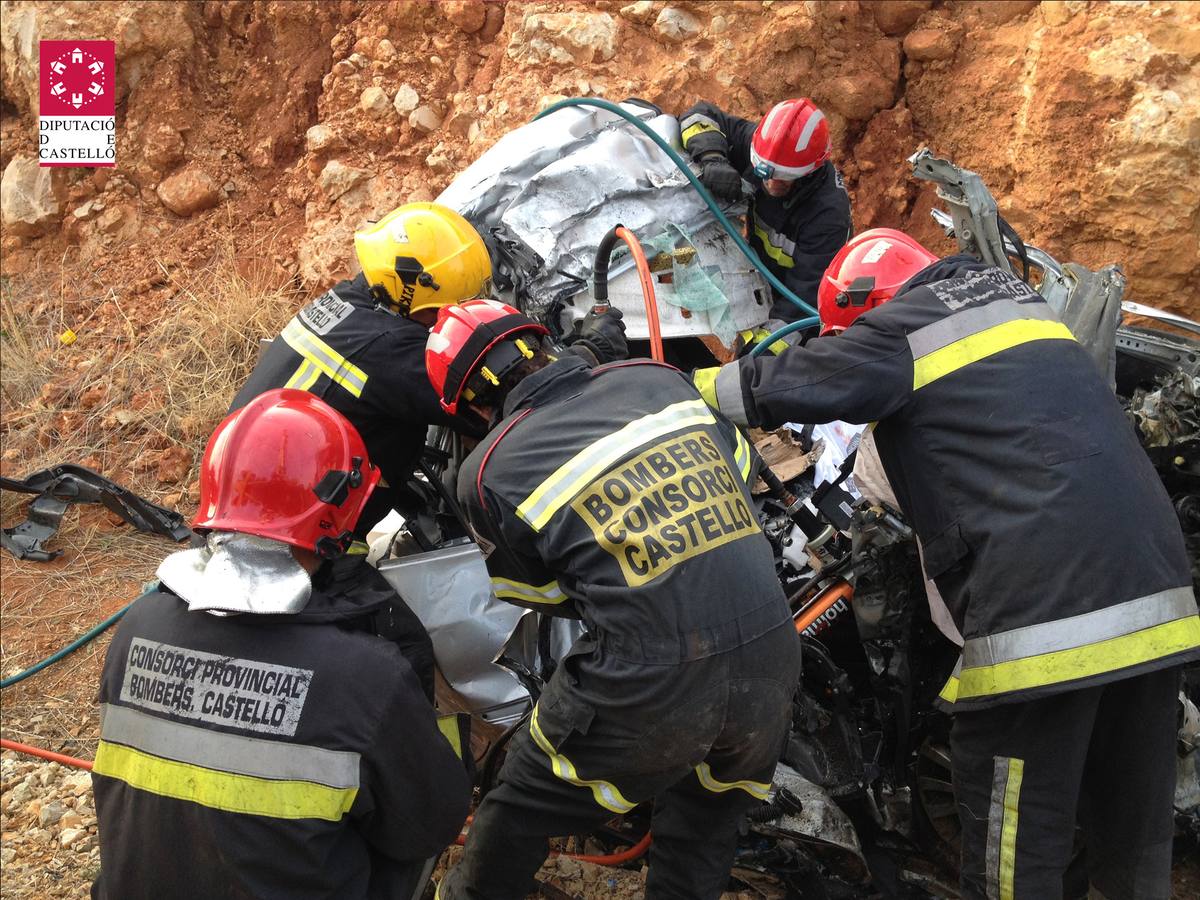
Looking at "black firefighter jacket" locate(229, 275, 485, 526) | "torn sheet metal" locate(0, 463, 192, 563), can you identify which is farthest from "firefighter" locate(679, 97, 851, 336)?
"torn sheet metal" locate(0, 463, 192, 563)

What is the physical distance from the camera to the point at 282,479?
2328 mm

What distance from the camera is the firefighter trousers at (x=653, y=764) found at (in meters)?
2.42

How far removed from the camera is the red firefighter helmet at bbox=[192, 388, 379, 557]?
231 cm

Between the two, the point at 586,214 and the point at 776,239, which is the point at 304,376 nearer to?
the point at 586,214

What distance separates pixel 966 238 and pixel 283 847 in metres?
2.86

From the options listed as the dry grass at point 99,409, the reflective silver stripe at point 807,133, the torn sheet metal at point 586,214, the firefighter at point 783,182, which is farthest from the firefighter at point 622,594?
the dry grass at point 99,409

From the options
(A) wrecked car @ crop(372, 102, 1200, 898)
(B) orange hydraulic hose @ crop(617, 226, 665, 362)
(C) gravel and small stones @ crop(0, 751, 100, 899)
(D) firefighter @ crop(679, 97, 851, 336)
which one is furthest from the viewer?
(D) firefighter @ crop(679, 97, 851, 336)

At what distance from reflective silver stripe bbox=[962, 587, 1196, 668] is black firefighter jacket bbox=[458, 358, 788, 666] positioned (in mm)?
602

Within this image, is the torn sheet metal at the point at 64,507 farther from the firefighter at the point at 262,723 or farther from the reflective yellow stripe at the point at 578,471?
the reflective yellow stripe at the point at 578,471

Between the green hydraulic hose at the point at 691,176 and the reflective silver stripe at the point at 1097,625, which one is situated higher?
the green hydraulic hose at the point at 691,176

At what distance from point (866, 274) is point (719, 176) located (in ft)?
5.31

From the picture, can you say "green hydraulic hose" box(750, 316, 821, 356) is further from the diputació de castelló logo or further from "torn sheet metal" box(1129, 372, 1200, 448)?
the diputació de castelló logo

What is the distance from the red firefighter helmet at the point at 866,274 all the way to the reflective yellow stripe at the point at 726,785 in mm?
1377

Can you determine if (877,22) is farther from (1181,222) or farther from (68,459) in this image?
(68,459)
